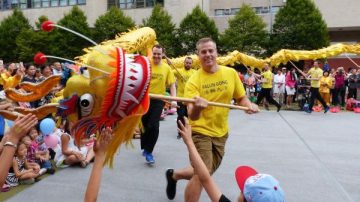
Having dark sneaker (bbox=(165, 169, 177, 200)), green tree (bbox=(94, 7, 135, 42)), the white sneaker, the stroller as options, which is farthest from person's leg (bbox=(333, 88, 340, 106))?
green tree (bbox=(94, 7, 135, 42))

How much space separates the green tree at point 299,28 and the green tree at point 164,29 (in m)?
7.16

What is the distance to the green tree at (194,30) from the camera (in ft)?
88.8

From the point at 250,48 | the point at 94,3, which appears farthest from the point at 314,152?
the point at 94,3

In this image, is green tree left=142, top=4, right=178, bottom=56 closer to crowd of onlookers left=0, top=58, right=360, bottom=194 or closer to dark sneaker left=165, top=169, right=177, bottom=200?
crowd of onlookers left=0, top=58, right=360, bottom=194

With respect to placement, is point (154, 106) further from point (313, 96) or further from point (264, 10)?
point (264, 10)

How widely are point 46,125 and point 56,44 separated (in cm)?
2156

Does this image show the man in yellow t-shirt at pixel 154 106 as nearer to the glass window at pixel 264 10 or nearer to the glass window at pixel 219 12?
the glass window at pixel 264 10

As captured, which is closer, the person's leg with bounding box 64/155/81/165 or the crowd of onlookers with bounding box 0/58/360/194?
the crowd of onlookers with bounding box 0/58/360/194

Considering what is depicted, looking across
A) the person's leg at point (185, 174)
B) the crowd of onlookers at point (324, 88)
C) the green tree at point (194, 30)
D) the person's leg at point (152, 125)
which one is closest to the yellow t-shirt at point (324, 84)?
the crowd of onlookers at point (324, 88)

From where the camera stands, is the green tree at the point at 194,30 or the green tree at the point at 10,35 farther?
the green tree at the point at 10,35

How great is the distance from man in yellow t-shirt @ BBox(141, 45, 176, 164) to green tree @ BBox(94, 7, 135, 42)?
21397 millimetres

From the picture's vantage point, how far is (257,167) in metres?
5.47

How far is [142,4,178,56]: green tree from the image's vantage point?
1048 inches

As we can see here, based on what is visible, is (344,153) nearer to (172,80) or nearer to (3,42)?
(172,80)
